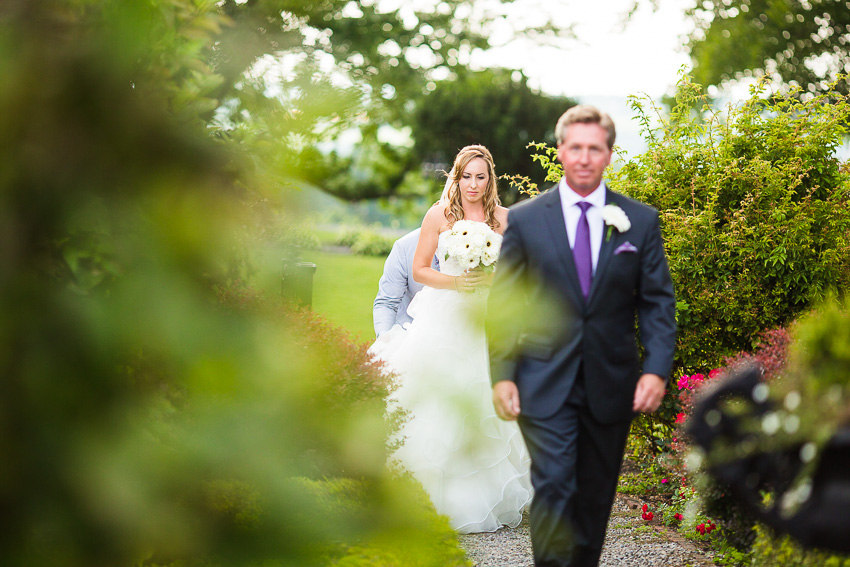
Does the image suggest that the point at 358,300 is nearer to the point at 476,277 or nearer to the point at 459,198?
the point at 459,198

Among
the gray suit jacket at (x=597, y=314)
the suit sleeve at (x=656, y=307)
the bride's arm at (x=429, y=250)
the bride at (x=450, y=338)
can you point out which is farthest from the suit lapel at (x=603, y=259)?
the bride's arm at (x=429, y=250)

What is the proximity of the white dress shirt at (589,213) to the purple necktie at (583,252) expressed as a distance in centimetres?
1

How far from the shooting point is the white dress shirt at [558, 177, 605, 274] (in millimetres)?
3270

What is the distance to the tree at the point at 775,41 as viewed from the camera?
78.0ft

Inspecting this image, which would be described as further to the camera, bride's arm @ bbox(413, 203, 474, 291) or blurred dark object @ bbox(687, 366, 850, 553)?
bride's arm @ bbox(413, 203, 474, 291)

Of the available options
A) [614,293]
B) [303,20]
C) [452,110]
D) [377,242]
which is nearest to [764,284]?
[614,293]

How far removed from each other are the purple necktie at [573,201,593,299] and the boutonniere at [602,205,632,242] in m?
0.09

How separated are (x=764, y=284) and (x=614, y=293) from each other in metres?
2.74

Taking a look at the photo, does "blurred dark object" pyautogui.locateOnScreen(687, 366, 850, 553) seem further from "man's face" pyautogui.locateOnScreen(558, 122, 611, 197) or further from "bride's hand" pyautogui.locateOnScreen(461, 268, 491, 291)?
"bride's hand" pyautogui.locateOnScreen(461, 268, 491, 291)

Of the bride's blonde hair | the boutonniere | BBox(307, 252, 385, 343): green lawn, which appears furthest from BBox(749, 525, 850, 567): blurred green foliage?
BBox(307, 252, 385, 343): green lawn

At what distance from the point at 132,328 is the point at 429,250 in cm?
549

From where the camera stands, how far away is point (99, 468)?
0.69 metres

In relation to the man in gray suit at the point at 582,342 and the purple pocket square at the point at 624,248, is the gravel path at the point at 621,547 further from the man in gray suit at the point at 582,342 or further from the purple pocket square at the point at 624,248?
the purple pocket square at the point at 624,248

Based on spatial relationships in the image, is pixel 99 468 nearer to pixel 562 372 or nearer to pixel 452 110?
pixel 562 372
